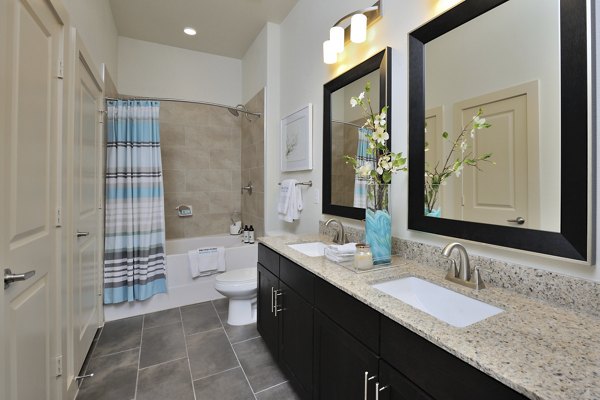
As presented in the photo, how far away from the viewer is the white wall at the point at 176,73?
3238 mm

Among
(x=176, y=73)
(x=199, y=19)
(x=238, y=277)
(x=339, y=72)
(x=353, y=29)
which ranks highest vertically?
(x=199, y=19)

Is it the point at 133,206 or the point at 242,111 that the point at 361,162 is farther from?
the point at 133,206

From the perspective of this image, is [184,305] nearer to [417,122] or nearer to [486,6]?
[417,122]

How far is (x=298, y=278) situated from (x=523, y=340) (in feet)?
3.19

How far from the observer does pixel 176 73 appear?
347 cm

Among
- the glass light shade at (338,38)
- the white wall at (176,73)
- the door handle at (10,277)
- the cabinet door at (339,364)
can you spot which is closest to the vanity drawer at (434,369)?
the cabinet door at (339,364)

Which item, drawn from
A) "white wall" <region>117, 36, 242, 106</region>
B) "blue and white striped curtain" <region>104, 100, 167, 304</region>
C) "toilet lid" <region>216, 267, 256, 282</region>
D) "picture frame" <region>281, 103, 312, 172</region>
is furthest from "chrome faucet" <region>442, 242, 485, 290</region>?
"white wall" <region>117, 36, 242, 106</region>

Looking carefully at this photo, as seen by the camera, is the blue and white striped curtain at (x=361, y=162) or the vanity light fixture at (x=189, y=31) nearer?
the blue and white striped curtain at (x=361, y=162)

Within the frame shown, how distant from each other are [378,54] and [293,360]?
1817 mm

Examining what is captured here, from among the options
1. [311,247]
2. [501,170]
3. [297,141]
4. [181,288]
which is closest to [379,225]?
[501,170]

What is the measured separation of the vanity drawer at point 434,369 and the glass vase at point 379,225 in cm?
49

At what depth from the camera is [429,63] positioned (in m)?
1.35

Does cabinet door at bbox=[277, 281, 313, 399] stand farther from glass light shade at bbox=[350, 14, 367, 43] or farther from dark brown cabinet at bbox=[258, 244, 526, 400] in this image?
glass light shade at bbox=[350, 14, 367, 43]

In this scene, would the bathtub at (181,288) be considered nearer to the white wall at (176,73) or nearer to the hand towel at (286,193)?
the hand towel at (286,193)
